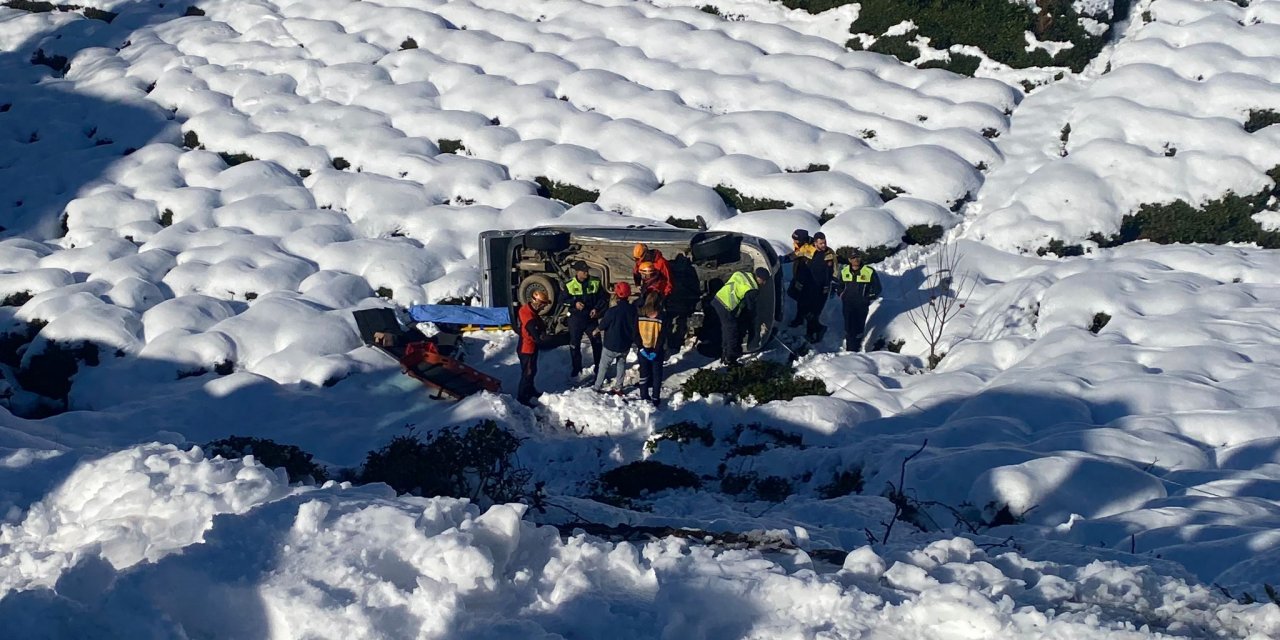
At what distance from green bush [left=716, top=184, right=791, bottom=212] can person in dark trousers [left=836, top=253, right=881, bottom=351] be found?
136 inches

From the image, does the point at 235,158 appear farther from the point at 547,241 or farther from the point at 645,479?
the point at 645,479

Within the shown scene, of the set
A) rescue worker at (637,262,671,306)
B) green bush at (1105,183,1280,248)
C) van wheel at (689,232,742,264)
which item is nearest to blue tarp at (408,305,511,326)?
rescue worker at (637,262,671,306)

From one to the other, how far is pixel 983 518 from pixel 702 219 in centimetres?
894

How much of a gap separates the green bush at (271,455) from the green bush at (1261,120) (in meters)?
16.3

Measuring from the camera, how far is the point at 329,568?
487 centimetres

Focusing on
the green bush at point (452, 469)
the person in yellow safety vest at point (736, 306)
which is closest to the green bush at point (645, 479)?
the green bush at point (452, 469)

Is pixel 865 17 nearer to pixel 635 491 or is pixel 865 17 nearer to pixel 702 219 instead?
pixel 702 219

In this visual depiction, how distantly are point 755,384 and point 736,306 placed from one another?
1.08 metres

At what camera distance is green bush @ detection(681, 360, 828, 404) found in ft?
40.2

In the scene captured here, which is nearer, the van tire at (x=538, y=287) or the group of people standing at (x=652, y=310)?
the group of people standing at (x=652, y=310)

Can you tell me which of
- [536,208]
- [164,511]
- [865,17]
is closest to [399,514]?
[164,511]

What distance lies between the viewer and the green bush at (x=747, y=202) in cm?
1728

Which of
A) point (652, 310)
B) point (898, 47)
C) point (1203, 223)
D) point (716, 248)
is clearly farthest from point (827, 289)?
point (898, 47)

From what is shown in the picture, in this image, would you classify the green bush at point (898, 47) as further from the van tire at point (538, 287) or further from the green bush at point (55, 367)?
the green bush at point (55, 367)
